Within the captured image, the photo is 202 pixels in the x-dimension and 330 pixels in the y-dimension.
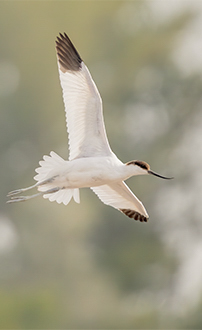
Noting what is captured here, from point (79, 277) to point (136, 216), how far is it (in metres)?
10.1

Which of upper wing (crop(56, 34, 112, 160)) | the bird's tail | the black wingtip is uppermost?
the black wingtip

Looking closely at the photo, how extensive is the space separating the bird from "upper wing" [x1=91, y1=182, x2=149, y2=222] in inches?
26.5

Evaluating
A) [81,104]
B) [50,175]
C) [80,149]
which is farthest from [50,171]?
[81,104]

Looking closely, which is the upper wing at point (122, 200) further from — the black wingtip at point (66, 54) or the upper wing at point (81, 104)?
the black wingtip at point (66, 54)

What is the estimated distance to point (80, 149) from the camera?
21.9ft

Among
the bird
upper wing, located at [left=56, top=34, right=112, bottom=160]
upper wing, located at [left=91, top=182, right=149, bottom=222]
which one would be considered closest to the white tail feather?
the bird

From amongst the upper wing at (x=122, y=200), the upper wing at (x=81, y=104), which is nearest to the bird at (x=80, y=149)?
the upper wing at (x=81, y=104)

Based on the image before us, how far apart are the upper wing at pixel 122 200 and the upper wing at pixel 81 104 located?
2.28 ft

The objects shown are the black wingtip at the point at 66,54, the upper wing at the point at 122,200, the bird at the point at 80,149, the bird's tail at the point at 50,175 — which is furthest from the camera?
the upper wing at the point at 122,200

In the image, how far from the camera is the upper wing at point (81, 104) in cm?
641

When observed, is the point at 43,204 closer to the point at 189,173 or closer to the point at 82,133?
the point at 189,173

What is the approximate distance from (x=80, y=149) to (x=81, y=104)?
1.58 ft

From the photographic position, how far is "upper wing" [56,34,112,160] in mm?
6414

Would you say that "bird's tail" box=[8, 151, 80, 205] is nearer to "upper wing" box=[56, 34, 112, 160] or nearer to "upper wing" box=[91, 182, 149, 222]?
"upper wing" box=[56, 34, 112, 160]
